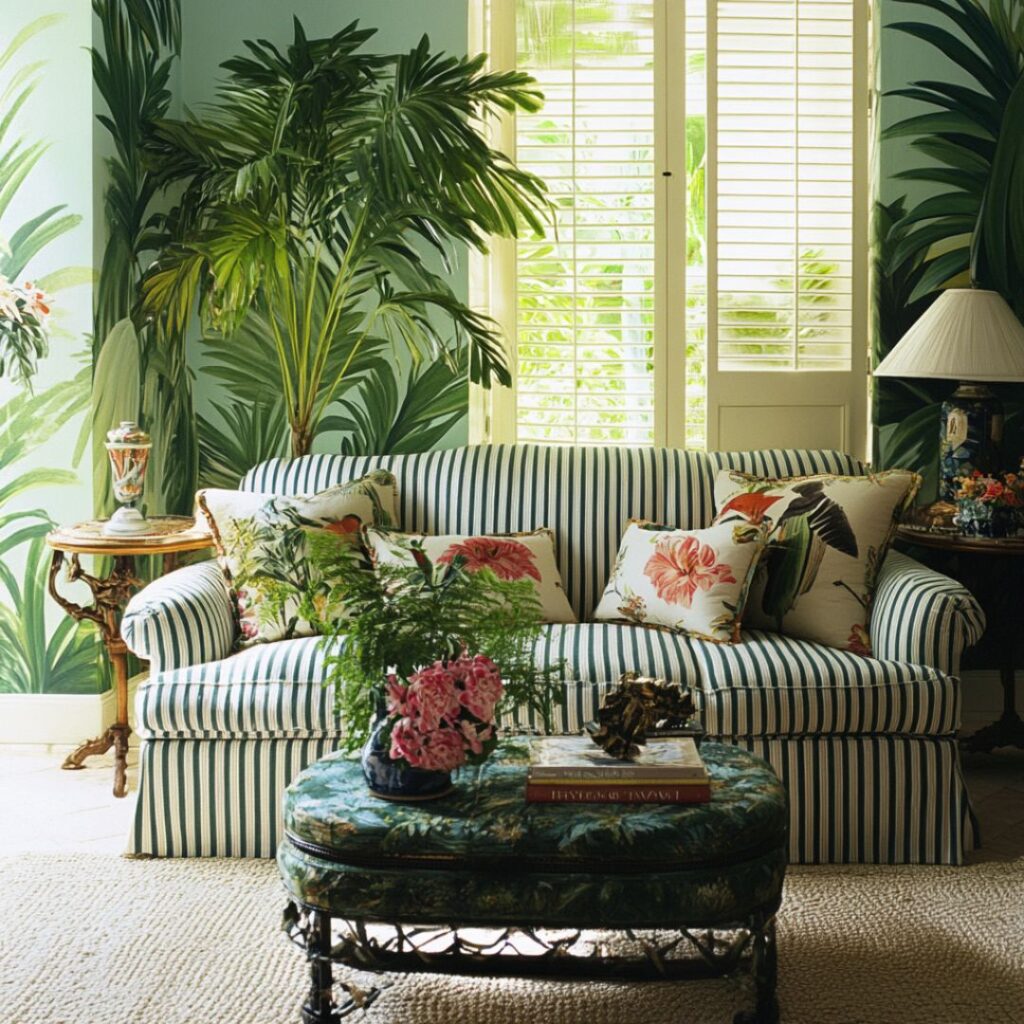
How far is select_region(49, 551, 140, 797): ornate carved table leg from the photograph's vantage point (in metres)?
3.76

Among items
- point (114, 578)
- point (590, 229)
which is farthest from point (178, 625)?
point (590, 229)

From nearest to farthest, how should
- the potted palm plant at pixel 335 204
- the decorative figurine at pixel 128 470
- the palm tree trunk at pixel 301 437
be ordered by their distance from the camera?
the decorative figurine at pixel 128 470 → the potted palm plant at pixel 335 204 → the palm tree trunk at pixel 301 437

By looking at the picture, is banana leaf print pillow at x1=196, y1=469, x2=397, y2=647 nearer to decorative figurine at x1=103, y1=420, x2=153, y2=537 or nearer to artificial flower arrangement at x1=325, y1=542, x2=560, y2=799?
decorative figurine at x1=103, y1=420, x2=153, y2=537

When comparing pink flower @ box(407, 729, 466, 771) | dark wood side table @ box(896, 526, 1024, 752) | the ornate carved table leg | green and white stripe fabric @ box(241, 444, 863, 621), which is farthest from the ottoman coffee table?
dark wood side table @ box(896, 526, 1024, 752)

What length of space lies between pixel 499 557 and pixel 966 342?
4.81ft

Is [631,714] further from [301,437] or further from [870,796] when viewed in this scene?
[301,437]

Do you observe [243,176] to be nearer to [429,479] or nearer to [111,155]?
[111,155]

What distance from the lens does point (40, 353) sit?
157 inches

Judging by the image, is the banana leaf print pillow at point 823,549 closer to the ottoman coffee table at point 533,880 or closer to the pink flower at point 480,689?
the ottoman coffee table at point 533,880

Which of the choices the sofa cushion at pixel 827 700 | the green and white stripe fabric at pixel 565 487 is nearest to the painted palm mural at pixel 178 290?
the green and white stripe fabric at pixel 565 487

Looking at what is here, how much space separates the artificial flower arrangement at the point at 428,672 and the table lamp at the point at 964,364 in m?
1.95

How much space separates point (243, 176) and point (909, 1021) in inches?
107

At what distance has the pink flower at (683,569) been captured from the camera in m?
3.37

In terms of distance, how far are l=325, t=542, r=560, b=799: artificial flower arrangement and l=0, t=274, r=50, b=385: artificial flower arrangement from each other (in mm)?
1990
